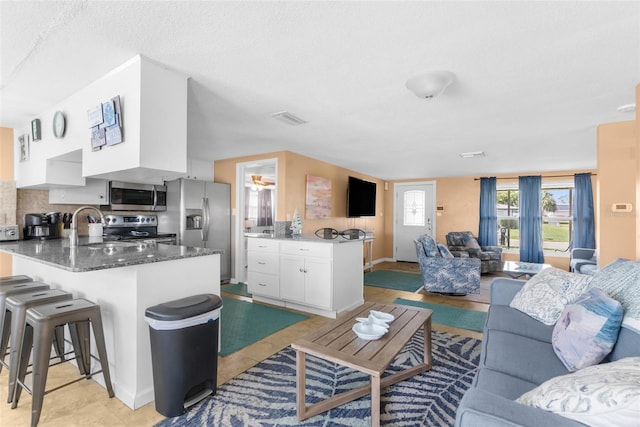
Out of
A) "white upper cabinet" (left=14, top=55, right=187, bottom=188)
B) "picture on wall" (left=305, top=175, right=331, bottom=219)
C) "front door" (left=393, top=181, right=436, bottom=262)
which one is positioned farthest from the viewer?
"front door" (left=393, top=181, right=436, bottom=262)

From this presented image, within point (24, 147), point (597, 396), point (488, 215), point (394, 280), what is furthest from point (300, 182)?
point (488, 215)

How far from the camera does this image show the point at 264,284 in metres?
3.99

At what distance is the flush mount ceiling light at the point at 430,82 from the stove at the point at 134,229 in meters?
3.96

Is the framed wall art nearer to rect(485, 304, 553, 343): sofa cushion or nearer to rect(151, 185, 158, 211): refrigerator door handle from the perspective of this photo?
rect(151, 185, 158, 211): refrigerator door handle

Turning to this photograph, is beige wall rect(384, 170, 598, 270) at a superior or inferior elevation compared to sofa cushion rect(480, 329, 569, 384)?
superior

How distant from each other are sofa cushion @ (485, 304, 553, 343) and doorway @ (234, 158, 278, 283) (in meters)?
3.12

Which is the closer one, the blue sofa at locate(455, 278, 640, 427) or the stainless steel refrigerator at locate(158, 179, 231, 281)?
the blue sofa at locate(455, 278, 640, 427)

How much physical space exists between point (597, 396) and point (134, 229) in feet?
16.7

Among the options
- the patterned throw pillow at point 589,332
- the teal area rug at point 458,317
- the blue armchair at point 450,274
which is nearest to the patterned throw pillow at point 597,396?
the patterned throw pillow at point 589,332

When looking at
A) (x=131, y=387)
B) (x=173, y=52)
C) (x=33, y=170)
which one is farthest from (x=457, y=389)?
(x=33, y=170)

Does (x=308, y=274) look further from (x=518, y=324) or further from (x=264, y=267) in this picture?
(x=518, y=324)

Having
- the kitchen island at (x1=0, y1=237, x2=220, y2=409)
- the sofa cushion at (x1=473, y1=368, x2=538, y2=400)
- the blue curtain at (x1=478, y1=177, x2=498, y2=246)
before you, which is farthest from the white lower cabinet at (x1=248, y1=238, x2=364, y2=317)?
the blue curtain at (x1=478, y1=177, x2=498, y2=246)

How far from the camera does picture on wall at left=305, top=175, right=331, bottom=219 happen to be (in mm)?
4828

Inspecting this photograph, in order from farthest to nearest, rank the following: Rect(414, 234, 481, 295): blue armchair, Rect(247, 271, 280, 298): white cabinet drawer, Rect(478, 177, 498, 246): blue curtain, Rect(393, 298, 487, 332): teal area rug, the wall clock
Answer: Rect(478, 177, 498, 246): blue curtain, Rect(414, 234, 481, 295): blue armchair, Rect(247, 271, 280, 298): white cabinet drawer, Rect(393, 298, 487, 332): teal area rug, the wall clock
